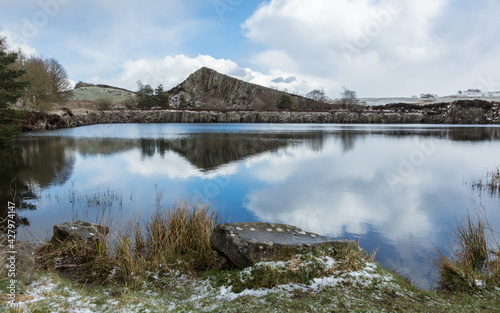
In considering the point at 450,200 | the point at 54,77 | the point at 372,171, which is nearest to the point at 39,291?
the point at 450,200

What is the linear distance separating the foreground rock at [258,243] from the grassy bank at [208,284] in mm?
152

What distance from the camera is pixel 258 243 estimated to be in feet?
13.0

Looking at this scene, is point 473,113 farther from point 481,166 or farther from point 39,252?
point 39,252

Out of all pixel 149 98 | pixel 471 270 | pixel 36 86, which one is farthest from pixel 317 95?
pixel 471 270

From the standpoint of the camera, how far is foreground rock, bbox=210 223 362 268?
396 cm

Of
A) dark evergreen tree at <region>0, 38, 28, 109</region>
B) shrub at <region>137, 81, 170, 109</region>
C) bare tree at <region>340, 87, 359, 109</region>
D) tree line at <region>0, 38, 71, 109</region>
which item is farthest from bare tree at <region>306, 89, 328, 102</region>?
dark evergreen tree at <region>0, 38, 28, 109</region>

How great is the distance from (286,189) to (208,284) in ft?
22.7

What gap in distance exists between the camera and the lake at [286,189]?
6.89 m

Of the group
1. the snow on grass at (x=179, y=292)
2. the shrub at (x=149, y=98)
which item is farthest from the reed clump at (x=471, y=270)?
the shrub at (x=149, y=98)

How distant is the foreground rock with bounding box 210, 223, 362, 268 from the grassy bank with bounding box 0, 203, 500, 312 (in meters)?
0.15

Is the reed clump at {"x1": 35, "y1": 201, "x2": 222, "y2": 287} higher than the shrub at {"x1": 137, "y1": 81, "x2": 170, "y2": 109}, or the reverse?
the shrub at {"x1": 137, "y1": 81, "x2": 170, "y2": 109}

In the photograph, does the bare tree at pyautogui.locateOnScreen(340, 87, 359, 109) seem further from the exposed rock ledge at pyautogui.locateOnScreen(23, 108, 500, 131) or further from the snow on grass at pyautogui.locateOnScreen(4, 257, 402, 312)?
the snow on grass at pyautogui.locateOnScreen(4, 257, 402, 312)

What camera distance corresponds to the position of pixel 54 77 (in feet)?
151

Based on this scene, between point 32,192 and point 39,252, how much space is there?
5437 mm
